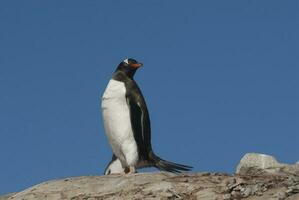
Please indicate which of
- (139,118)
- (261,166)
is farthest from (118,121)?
(261,166)

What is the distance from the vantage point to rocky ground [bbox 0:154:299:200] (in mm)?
11359

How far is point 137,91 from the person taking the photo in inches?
571

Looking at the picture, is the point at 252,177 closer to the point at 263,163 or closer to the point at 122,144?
the point at 263,163

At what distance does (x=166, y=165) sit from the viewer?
13719mm

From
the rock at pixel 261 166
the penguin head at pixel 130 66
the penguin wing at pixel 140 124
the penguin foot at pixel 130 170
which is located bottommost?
the penguin foot at pixel 130 170

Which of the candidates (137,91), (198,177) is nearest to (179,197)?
(198,177)

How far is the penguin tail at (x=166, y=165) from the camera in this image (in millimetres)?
13536

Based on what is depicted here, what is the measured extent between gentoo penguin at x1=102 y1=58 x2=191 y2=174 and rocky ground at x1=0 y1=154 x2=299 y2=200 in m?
1.13

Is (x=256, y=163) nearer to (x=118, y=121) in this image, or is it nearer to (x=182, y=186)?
(x=182, y=186)

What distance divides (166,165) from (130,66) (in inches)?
92.2

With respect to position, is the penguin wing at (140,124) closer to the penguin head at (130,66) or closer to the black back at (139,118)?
the black back at (139,118)

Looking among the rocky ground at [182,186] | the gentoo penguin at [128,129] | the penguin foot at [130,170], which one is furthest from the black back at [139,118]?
the rocky ground at [182,186]

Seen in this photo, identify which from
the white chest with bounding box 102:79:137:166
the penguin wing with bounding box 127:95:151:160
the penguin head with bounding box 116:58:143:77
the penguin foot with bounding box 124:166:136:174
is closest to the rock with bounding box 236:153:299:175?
the penguin wing with bounding box 127:95:151:160

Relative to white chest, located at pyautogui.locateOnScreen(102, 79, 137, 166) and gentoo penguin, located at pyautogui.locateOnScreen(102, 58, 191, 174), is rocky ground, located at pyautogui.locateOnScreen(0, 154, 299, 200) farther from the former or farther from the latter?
white chest, located at pyautogui.locateOnScreen(102, 79, 137, 166)
